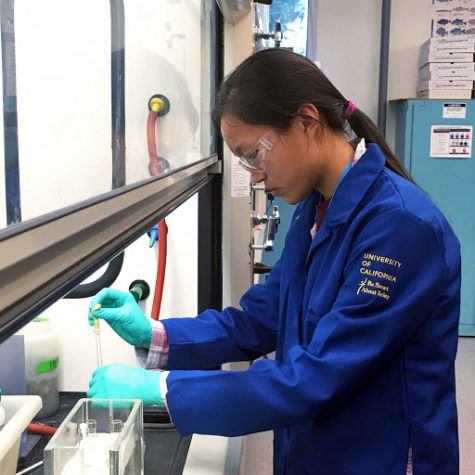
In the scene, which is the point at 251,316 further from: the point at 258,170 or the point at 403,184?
the point at 403,184

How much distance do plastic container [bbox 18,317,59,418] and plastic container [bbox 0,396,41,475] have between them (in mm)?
349

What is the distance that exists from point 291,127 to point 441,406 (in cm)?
57

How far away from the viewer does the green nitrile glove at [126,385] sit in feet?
3.24

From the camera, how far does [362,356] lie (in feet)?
3.03

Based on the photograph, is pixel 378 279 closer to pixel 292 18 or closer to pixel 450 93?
pixel 292 18

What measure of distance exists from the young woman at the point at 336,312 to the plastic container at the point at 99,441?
0.09 metres

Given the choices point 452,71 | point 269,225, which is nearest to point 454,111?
point 452,71

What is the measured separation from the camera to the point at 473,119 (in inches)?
161

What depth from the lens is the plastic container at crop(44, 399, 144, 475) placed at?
96cm

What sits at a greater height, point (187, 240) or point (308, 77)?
point (308, 77)

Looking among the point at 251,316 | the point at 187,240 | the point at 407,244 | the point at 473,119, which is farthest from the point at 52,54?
the point at 473,119

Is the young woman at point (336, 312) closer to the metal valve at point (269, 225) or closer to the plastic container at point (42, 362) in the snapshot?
the plastic container at point (42, 362)

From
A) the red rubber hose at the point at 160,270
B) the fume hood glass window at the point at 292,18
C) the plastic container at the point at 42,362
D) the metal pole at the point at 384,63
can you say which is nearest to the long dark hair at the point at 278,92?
the red rubber hose at the point at 160,270

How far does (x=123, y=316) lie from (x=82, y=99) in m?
0.58
